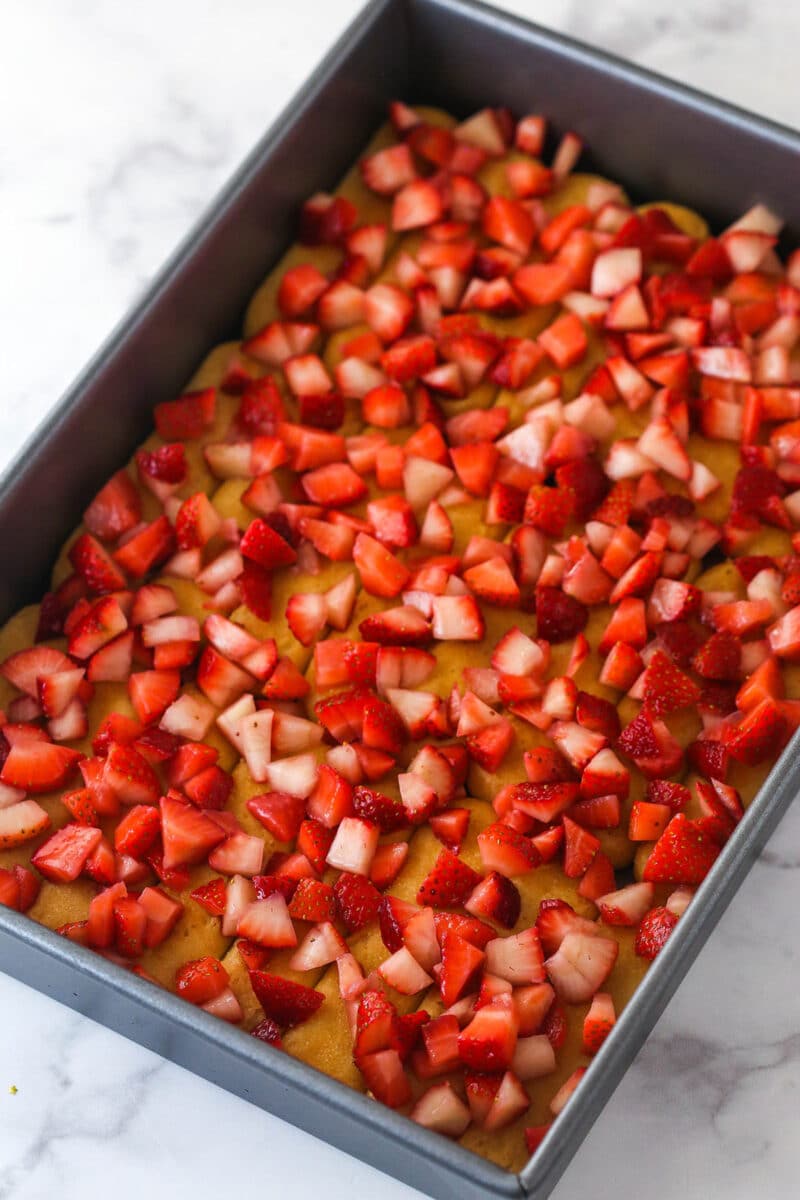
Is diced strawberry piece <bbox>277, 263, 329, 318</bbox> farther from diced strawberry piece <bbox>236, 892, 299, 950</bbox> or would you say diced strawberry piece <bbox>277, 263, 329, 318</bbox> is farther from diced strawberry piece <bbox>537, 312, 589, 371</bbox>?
diced strawberry piece <bbox>236, 892, 299, 950</bbox>

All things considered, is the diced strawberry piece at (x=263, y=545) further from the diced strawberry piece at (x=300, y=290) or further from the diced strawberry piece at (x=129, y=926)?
the diced strawberry piece at (x=129, y=926)

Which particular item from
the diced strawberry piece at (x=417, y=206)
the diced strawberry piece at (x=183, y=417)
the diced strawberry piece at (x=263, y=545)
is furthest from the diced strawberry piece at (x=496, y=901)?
the diced strawberry piece at (x=417, y=206)

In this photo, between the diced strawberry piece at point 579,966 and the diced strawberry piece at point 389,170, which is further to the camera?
the diced strawberry piece at point 389,170

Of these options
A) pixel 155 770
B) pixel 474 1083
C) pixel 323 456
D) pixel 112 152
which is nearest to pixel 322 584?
pixel 323 456

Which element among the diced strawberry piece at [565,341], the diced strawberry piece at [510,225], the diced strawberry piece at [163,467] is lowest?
the diced strawberry piece at [163,467]

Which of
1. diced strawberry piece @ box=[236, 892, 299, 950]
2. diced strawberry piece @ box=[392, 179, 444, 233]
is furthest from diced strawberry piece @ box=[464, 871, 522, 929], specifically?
diced strawberry piece @ box=[392, 179, 444, 233]

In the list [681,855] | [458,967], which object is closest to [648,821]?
[681,855]

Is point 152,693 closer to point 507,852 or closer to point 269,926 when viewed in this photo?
point 269,926
